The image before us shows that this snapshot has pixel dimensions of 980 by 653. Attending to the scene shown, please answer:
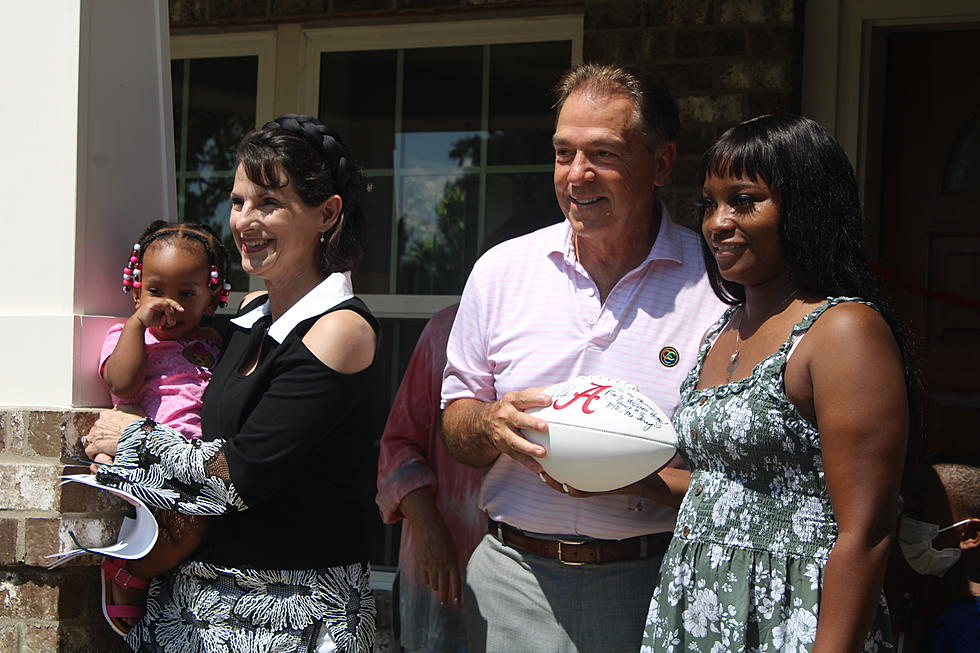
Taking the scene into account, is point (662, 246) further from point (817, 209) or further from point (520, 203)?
point (520, 203)

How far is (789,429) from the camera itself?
192 centimetres

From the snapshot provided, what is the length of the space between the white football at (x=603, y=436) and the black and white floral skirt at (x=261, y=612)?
1.81 feet

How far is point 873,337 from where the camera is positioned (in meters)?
1.83

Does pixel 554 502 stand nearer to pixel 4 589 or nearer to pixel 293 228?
pixel 293 228

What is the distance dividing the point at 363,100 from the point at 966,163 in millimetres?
2638

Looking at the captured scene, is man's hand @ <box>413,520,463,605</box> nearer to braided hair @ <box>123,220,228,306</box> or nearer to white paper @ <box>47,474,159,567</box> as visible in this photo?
white paper @ <box>47,474,159,567</box>

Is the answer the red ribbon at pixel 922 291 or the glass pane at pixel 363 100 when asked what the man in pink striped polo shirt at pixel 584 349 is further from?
the glass pane at pixel 363 100

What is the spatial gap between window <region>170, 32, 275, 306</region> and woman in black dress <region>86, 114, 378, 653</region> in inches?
108

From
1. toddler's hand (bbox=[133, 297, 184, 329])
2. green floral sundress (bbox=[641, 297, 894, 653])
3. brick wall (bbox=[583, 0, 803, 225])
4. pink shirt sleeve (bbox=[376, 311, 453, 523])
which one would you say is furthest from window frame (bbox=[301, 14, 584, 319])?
green floral sundress (bbox=[641, 297, 894, 653])

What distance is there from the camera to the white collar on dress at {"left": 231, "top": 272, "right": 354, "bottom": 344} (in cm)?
233

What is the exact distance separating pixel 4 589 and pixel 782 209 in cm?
206

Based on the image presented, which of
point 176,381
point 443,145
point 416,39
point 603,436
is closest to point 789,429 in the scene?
point 603,436

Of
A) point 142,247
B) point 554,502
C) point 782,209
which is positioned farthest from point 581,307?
point 142,247

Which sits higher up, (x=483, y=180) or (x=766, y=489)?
(x=483, y=180)
